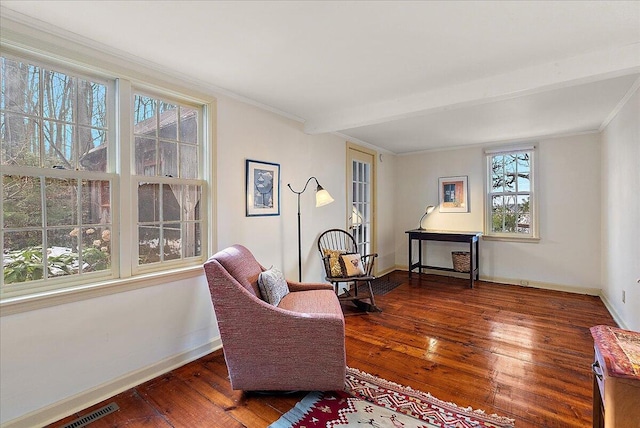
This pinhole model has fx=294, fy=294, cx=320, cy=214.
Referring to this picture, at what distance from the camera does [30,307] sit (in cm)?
168

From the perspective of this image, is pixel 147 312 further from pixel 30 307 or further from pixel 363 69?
pixel 363 69

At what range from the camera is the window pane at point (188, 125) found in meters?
2.51

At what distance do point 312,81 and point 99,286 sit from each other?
7.17 ft

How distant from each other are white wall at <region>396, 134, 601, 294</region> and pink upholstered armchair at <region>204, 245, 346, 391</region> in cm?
397

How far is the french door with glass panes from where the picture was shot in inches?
176

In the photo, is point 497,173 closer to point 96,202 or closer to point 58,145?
point 96,202

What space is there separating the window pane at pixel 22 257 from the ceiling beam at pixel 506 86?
8.88 ft

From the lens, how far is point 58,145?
6.13 feet

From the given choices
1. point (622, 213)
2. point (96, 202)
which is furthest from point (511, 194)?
point (96, 202)

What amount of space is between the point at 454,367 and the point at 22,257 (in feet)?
9.87

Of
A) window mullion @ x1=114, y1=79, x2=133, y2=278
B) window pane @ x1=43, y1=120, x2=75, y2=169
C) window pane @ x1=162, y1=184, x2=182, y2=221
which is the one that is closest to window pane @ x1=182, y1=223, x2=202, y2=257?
window pane @ x1=162, y1=184, x2=182, y2=221

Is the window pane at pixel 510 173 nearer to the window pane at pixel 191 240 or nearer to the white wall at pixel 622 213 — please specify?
the white wall at pixel 622 213

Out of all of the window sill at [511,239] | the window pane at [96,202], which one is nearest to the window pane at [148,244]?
the window pane at [96,202]

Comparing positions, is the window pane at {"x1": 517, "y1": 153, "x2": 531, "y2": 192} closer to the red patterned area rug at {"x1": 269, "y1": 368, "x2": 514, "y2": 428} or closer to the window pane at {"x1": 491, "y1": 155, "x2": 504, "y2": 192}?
the window pane at {"x1": 491, "y1": 155, "x2": 504, "y2": 192}
